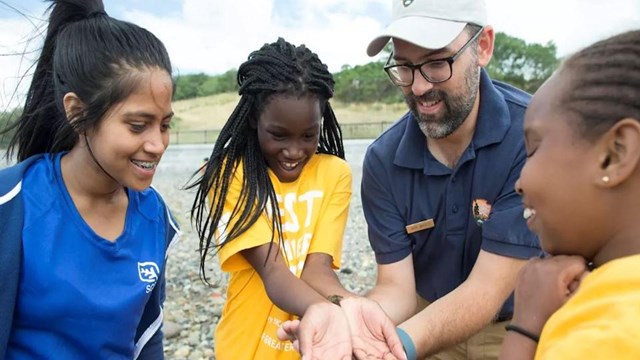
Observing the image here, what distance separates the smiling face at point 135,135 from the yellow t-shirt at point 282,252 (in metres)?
0.48

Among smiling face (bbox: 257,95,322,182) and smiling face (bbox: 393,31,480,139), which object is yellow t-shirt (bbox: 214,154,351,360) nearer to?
smiling face (bbox: 257,95,322,182)

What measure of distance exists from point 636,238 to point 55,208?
1.98 meters

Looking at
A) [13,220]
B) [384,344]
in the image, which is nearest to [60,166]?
[13,220]

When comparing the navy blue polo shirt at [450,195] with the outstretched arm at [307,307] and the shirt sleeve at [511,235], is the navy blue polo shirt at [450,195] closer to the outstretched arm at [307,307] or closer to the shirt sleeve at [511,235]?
the shirt sleeve at [511,235]

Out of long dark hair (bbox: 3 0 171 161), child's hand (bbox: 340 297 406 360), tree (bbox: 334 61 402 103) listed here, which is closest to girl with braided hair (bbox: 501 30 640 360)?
child's hand (bbox: 340 297 406 360)

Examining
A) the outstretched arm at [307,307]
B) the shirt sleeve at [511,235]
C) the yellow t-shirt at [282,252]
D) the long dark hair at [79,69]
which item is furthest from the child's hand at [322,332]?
the long dark hair at [79,69]

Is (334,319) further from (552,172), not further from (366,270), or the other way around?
(366,270)

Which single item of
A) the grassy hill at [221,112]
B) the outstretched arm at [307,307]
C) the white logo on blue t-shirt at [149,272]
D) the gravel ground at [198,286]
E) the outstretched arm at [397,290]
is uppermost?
the white logo on blue t-shirt at [149,272]

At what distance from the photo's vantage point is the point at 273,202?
2.70 metres

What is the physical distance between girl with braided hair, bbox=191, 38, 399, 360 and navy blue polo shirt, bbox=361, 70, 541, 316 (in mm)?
367

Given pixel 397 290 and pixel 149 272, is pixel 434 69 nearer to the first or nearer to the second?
pixel 397 290

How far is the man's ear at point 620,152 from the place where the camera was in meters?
1.44

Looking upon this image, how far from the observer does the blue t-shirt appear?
217cm

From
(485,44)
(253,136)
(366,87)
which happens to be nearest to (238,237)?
(253,136)
